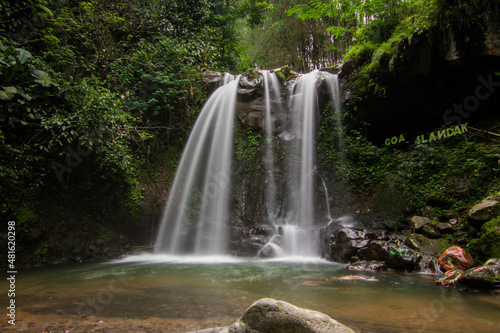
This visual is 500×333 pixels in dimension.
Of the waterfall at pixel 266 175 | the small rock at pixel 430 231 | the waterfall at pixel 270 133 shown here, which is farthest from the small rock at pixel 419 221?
the waterfall at pixel 270 133

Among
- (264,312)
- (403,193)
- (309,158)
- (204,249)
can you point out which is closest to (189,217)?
(204,249)

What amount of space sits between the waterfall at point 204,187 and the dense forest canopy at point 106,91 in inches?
20.4

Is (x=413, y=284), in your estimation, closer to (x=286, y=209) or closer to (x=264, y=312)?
(x=264, y=312)

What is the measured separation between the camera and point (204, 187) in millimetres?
10117

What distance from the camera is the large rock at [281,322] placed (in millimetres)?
2235

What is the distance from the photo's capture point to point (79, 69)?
26.2ft

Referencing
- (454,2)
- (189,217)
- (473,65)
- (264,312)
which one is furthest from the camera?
(189,217)

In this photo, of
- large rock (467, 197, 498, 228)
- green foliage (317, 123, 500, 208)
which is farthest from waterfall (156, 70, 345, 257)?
large rock (467, 197, 498, 228)

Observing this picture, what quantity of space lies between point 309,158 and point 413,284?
5.92 meters

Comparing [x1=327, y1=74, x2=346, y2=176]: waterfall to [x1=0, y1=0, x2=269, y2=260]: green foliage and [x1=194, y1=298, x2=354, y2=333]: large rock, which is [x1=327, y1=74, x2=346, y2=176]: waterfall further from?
[x1=194, y1=298, x2=354, y2=333]: large rock

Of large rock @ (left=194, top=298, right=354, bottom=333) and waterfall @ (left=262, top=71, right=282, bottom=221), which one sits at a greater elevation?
waterfall @ (left=262, top=71, right=282, bottom=221)

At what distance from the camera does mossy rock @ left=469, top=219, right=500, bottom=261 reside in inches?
187

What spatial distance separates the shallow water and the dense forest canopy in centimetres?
190

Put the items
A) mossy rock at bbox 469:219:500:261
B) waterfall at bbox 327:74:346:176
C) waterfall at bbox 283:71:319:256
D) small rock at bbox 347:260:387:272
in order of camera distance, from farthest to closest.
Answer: waterfall at bbox 327:74:346:176 < waterfall at bbox 283:71:319:256 < small rock at bbox 347:260:387:272 < mossy rock at bbox 469:219:500:261
